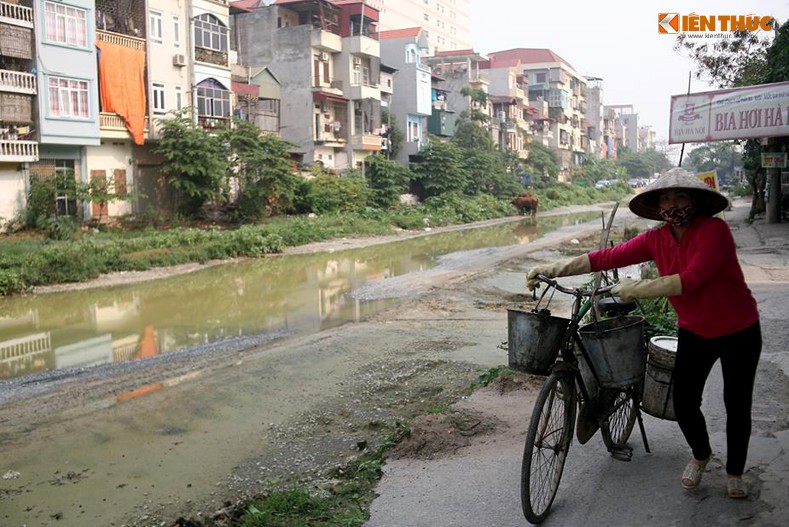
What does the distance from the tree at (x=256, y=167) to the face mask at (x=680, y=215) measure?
92.8 feet

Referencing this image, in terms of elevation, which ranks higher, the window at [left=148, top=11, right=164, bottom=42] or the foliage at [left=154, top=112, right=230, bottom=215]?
the window at [left=148, top=11, right=164, bottom=42]

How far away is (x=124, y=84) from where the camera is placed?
28.5 meters

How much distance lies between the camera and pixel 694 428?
4.24m

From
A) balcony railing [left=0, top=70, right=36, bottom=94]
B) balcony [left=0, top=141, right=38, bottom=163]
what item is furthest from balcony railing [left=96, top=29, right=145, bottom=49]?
balcony [left=0, top=141, right=38, bottom=163]

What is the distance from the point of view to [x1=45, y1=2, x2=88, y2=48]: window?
2519 centimetres

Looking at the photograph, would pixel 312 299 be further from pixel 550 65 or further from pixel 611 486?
pixel 550 65

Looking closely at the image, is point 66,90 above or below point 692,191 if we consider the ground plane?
above

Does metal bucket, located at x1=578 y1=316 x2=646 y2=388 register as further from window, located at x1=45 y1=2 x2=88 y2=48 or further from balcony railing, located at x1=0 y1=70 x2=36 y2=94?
window, located at x1=45 y1=2 x2=88 y2=48

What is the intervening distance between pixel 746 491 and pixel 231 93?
32638 mm

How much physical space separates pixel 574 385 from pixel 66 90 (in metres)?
25.3

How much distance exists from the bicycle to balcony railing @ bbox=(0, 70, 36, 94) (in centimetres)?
2369

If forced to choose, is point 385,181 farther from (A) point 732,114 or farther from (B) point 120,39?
(A) point 732,114

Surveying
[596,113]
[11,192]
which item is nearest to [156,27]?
[11,192]

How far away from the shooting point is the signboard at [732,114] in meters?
16.4
